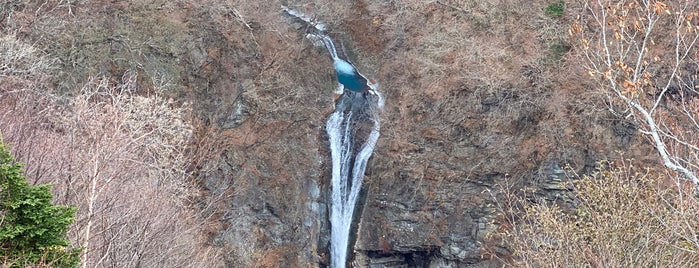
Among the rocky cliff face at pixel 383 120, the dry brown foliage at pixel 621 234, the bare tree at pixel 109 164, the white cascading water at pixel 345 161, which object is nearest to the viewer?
the dry brown foliage at pixel 621 234

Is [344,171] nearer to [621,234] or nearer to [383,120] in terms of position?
[383,120]

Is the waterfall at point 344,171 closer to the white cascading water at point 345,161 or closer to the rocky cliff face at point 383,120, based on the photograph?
the white cascading water at point 345,161

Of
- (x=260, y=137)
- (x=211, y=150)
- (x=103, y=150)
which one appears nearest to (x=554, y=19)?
(x=260, y=137)

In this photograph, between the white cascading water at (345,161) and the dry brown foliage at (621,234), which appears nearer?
the dry brown foliage at (621,234)

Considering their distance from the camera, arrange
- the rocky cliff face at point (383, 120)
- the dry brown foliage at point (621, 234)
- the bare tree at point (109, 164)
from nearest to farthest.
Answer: the dry brown foliage at point (621, 234) → the bare tree at point (109, 164) → the rocky cliff face at point (383, 120)

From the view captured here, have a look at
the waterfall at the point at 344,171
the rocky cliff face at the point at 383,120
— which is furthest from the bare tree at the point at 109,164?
the waterfall at the point at 344,171

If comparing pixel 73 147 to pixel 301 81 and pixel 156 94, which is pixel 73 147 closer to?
pixel 156 94

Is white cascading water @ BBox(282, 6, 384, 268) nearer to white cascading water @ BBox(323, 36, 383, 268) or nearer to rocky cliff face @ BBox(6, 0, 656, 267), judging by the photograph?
white cascading water @ BBox(323, 36, 383, 268)

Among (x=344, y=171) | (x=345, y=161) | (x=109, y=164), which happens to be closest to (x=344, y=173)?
(x=344, y=171)
